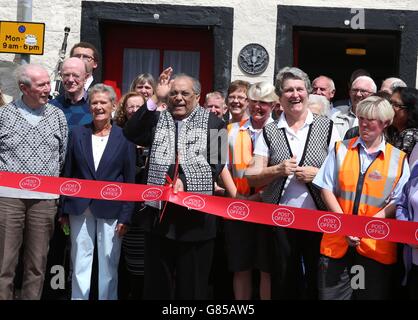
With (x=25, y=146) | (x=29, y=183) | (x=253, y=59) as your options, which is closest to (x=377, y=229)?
(x=29, y=183)

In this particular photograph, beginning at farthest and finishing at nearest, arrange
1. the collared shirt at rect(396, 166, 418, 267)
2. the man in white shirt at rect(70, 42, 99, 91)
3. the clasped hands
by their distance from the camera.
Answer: the man in white shirt at rect(70, 42, 99, 91)
the clasped hands
the collared shirt at rect(396, 166, 418, 267)

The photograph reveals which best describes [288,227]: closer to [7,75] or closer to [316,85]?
[316,85]

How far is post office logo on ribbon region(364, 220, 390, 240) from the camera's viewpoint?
5.05 metres

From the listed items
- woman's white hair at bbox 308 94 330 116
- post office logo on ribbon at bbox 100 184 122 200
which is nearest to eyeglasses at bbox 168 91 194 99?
post office logo on ribbon at bbox 100 184 122 200

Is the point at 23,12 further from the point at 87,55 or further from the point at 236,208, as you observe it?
the point at 236,208

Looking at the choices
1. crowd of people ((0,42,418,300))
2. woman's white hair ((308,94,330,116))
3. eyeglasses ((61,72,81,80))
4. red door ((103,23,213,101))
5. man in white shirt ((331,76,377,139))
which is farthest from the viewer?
red door ((103,23,213,101))

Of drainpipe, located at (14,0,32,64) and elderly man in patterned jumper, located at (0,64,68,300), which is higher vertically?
drainpipe, located at (14,0,32,64)

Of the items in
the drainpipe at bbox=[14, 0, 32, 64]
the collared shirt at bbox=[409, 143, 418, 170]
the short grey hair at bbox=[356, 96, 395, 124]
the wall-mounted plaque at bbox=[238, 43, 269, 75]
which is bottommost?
the collared shirt at bbox=[409, 143, 418, 170]

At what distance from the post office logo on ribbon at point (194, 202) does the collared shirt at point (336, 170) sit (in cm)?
86

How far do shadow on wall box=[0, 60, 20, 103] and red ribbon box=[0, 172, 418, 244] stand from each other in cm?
361

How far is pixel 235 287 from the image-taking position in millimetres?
5828

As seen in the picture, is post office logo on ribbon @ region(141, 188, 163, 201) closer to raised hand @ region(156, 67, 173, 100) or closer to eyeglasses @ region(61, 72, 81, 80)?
raised hand @ region(156, 67, 173, 100)

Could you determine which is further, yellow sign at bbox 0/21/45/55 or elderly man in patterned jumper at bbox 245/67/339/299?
yellow sign at bbox 0/21/45/55
